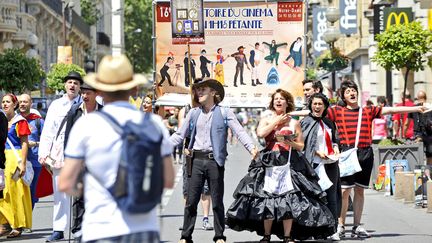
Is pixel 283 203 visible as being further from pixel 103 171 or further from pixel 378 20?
pixel 378 20

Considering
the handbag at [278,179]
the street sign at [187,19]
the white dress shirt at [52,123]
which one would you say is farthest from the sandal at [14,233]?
the handbag at [278,179]

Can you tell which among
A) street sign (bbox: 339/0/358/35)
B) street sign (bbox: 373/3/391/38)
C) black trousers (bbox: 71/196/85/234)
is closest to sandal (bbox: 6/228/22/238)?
black trousers (bbox: 71/196/85/234)

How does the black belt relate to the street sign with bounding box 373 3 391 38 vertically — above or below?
below

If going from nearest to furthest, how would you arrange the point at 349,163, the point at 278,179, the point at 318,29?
the point at 278,179 → the point at 349,163 → the point at 318,29

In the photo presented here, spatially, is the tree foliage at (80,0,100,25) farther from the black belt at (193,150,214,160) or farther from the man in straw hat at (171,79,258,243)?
the black belt at (193,150,214,160)

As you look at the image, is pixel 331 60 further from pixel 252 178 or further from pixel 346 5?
pixel 346 5

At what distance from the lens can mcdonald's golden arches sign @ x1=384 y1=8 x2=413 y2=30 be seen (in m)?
37.3

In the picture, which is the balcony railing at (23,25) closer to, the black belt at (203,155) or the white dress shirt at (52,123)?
the white dress shirt at (52,123)

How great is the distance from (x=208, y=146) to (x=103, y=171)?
6322mm

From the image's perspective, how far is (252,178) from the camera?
44.9ft

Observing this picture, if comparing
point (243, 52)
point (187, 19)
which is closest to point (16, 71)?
point (243, 52)

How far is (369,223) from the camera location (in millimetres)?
16688

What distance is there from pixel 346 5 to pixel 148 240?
4832cm

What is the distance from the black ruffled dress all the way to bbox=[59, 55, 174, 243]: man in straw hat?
6.17 m
